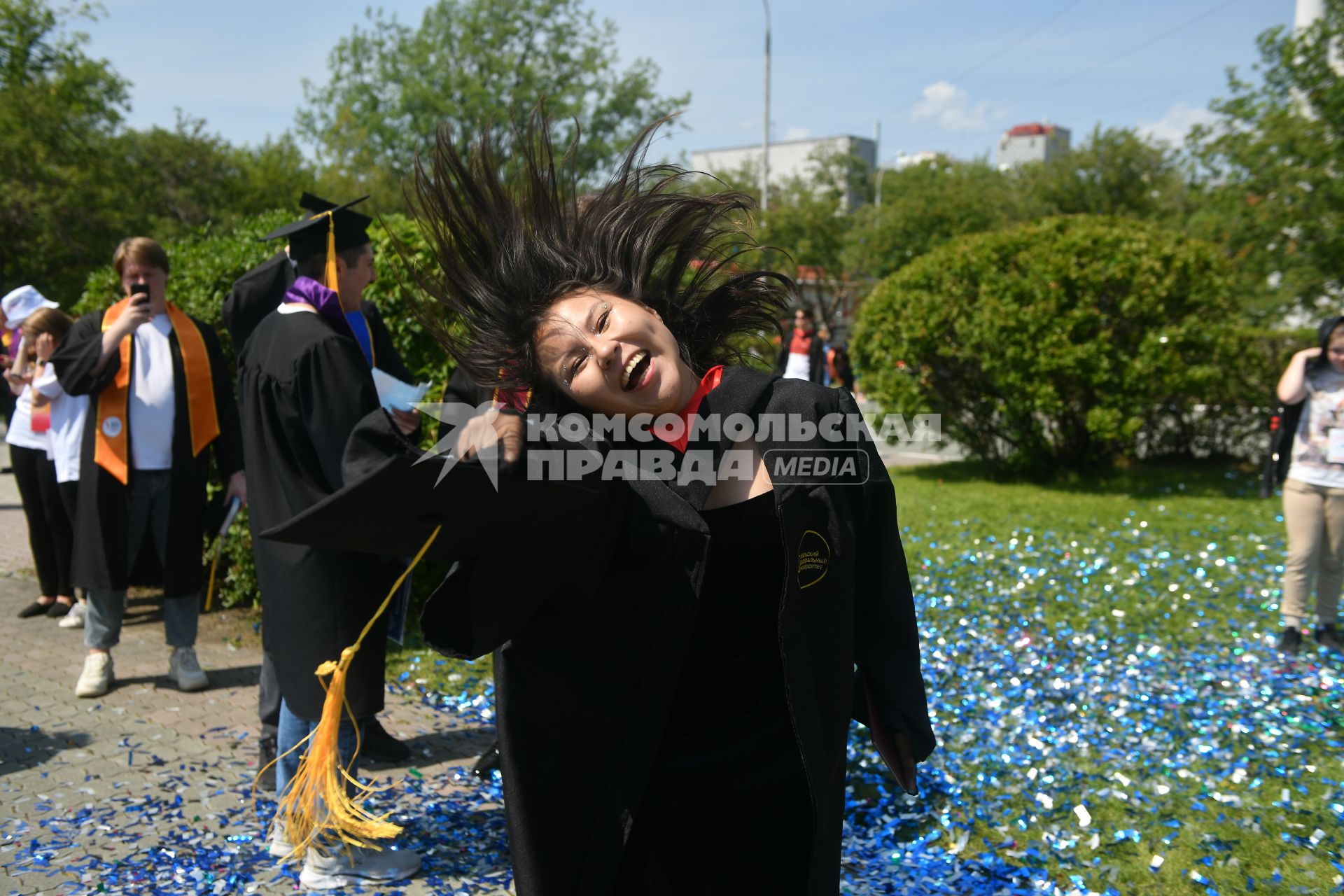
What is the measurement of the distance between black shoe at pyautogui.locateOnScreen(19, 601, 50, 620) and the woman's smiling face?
6264 mm

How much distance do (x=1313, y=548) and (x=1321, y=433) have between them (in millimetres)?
676

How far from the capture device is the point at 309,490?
11.9ft

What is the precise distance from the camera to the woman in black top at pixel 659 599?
2.06m

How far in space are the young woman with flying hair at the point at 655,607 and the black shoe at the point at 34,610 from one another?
5.92 m

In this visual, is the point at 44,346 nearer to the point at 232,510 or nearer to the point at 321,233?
the point at 232,510

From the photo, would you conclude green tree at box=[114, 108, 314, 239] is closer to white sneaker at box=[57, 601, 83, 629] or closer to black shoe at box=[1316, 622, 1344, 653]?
white sneaker at box=[57, 601, 83, 629]

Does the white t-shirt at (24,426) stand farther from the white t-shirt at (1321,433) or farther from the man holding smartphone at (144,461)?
the white t-shirt at (1321,433)

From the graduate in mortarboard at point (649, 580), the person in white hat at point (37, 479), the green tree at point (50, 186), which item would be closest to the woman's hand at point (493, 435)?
the graduate in mortarboard at point (649, 580)

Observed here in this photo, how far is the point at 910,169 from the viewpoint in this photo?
169ft

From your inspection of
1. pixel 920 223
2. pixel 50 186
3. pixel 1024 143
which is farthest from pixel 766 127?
pixel 1024 143

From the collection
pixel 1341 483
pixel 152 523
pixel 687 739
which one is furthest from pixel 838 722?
pixel 1341 483

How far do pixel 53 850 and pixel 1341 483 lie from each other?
21.8 ft

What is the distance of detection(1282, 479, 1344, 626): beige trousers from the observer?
5926 millimetres

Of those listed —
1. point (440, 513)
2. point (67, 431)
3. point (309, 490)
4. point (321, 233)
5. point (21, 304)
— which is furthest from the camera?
point (21, 304)
